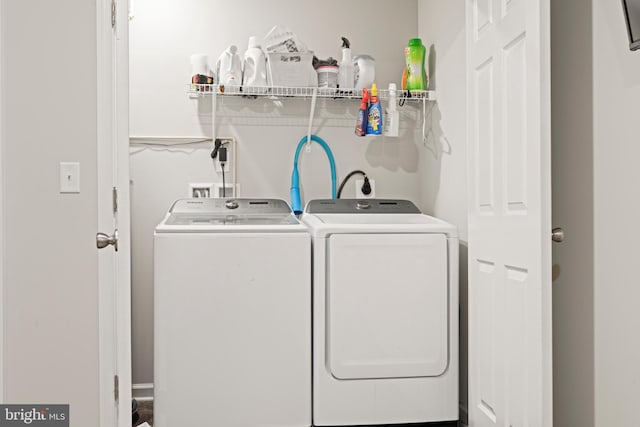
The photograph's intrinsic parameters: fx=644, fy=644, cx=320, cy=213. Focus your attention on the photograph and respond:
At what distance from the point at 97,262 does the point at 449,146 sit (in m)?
1.71

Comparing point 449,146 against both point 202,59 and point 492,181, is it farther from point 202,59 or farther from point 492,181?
point 202,59

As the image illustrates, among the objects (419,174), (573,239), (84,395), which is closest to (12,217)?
(84,395)

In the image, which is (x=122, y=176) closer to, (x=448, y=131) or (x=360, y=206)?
(x=360, y=206)

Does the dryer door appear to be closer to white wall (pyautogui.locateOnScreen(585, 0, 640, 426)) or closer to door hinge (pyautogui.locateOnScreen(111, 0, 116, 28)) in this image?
white wall (pyautogui.locateOnScreen(585, 0, 640, 426))

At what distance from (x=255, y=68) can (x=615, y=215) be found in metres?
1.86

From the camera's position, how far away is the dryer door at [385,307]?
8.54 feet

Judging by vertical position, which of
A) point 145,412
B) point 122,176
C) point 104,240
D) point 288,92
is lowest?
point 145,412

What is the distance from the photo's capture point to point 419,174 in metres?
3.43

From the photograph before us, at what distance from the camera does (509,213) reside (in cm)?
211

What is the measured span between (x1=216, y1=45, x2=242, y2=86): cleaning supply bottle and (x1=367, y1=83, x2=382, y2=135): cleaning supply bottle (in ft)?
2.15

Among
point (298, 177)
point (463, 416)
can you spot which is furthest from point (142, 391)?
point (463, 416)

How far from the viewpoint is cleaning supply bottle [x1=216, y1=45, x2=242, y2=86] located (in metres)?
3.07

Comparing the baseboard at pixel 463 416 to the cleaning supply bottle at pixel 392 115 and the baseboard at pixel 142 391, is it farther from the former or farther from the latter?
the baseboard at pixel 142 391

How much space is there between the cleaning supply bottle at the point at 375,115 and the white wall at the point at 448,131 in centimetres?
30
